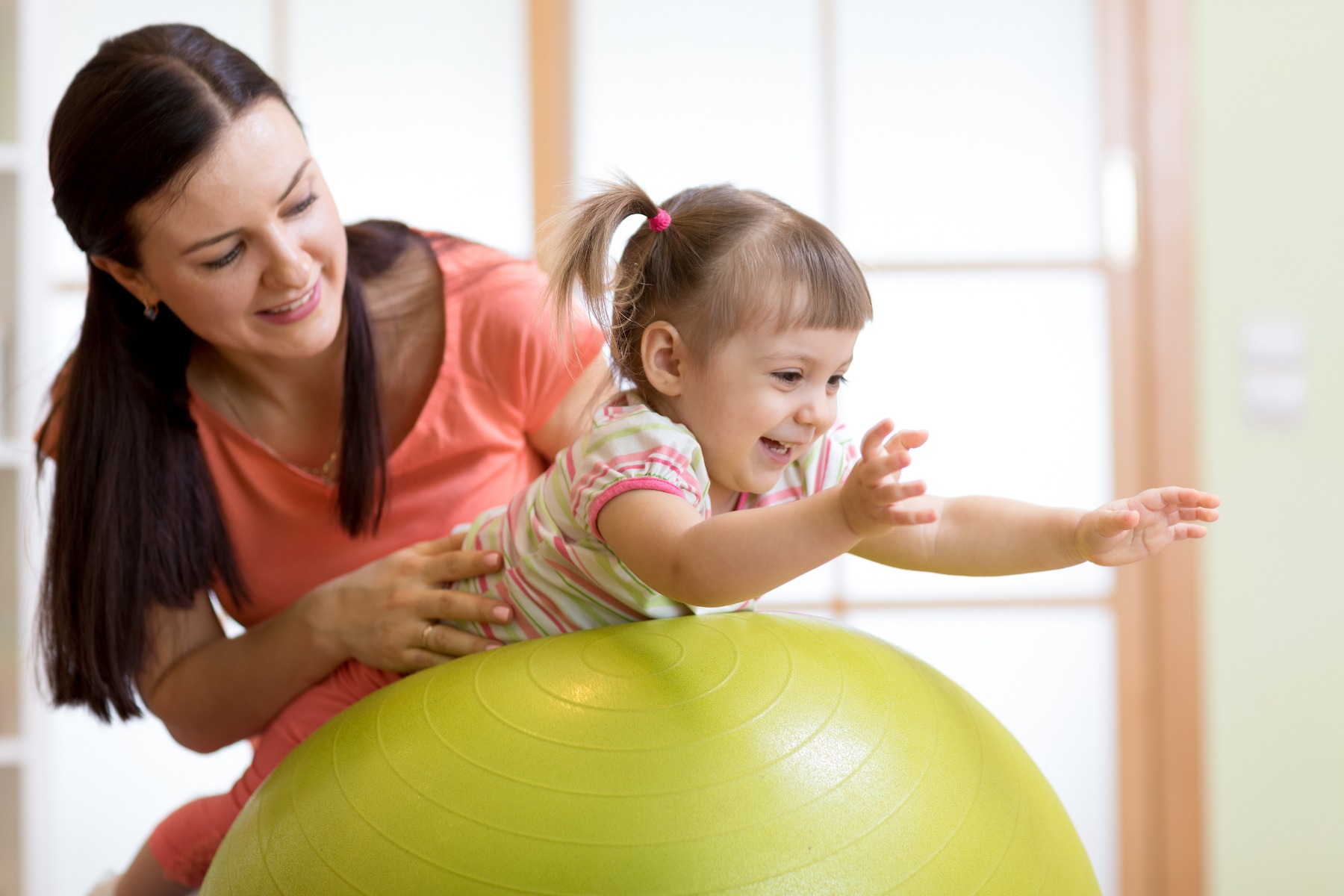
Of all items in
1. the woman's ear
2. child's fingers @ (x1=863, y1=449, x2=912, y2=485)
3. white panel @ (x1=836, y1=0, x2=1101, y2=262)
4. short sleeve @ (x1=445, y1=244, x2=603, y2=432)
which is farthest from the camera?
white panel @ (x1=836, y1=0, x2=1101, y2=262)

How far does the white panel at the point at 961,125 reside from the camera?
279cm

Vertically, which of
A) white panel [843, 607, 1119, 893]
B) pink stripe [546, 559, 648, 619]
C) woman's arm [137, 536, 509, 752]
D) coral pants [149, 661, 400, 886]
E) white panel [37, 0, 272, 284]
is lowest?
white panel [843, 607, 1119, 893]

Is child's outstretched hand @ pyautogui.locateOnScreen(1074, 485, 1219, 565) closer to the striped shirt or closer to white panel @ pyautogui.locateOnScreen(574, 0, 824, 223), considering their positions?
the striped shirt

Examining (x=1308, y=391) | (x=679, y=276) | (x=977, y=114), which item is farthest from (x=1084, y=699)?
(x=679, y=276)

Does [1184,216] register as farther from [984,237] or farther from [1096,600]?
[1096,600]

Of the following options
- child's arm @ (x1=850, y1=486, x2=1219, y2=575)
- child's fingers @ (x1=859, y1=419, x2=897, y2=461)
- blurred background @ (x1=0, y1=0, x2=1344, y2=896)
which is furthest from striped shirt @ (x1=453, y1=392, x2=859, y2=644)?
blurred background @ (x1=0, y1=0, x2=1344, y2=896)

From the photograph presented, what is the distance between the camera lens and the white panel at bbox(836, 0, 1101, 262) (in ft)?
9.16

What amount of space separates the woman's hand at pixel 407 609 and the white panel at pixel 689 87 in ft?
5.42

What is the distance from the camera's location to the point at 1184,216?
106 inches

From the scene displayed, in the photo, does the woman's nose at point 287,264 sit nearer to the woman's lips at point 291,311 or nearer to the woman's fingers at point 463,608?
the woman's lips at point 291,311

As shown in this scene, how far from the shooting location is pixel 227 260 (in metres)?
1.22

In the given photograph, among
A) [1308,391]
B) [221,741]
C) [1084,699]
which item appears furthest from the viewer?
[1084,699]

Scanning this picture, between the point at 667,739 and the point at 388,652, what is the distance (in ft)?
1.46

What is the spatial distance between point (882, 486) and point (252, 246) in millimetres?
741
